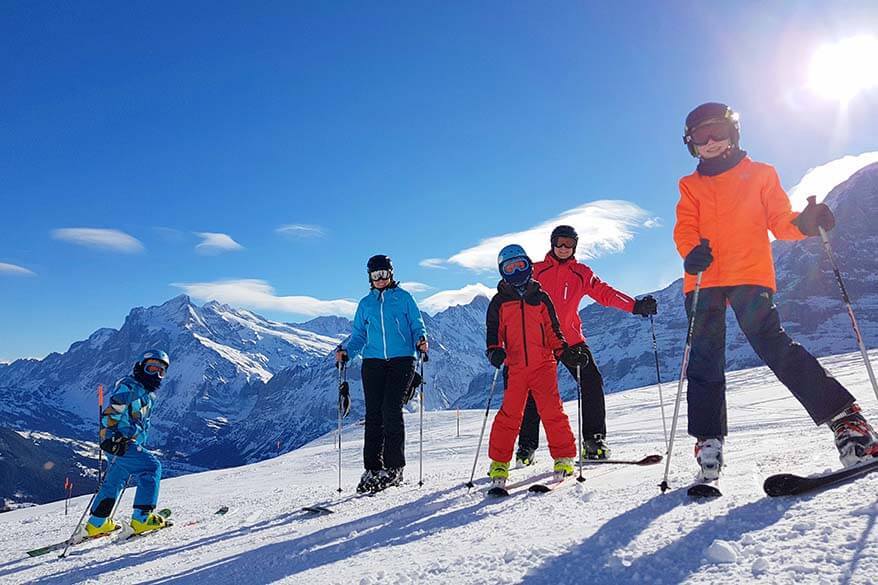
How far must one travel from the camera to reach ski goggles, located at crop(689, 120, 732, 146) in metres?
A: 4.20

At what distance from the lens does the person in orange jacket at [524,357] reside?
5.42m

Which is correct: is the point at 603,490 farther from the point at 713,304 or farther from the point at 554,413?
the point at 713,304

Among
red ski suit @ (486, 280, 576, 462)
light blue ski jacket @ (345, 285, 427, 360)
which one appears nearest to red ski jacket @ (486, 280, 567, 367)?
red ski suit @ (486, 280, 576, 462)

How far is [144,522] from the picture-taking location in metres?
6.34

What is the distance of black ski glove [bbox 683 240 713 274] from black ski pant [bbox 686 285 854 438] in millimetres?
321

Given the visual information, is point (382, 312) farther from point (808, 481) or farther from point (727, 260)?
point (808, 481)

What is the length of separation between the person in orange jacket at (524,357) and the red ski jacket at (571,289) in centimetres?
110

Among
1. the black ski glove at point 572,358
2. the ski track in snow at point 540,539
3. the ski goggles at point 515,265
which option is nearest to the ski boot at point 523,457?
the ski track in snow at point 540,539

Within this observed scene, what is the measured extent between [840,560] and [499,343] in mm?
3594

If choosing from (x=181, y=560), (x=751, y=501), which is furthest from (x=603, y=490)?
(x=181, y=560)

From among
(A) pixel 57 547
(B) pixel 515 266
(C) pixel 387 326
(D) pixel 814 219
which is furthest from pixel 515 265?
(A) pixel 57 547

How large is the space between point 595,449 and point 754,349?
114 inches

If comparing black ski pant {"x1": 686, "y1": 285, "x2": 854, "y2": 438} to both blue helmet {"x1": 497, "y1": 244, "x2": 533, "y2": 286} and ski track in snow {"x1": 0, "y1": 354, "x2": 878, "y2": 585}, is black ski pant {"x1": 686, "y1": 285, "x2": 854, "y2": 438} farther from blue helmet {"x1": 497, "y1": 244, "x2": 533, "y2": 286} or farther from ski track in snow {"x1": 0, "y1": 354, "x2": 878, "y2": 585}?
blue helmet {"x1": 497, "y1": 244, "x2": 533, "y2": 286}

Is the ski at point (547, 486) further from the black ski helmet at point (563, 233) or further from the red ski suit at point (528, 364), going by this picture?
the black ski helmet at point (563, 233)
